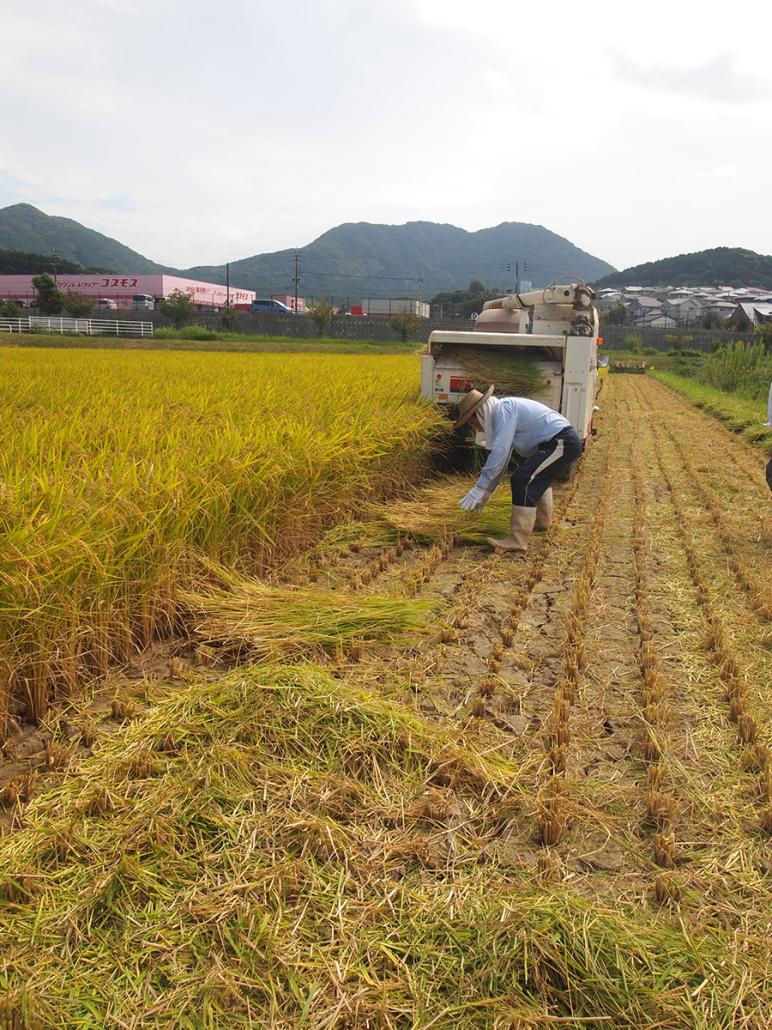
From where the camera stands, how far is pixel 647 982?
160 cm

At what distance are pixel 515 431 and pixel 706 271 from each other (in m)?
149

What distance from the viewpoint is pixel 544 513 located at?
5.63m

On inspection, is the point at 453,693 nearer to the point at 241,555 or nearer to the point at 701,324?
the point at 241,555

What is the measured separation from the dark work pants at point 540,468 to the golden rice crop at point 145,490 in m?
1.07

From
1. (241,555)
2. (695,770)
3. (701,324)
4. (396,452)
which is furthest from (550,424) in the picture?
(701,324)

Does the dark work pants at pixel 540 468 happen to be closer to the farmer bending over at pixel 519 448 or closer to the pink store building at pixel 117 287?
the farmer bending over at pixel 519 448

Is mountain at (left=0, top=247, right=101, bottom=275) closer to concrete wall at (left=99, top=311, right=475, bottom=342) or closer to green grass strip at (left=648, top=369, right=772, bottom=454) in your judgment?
concrete wall at (left=99, top=311, right=475, bottom=342)

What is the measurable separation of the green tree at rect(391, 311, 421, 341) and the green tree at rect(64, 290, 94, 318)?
1687cm

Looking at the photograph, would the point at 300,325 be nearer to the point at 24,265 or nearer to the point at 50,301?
the point at 50,301

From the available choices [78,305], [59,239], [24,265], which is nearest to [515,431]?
[78,305]

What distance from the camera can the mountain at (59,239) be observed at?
17075 cm

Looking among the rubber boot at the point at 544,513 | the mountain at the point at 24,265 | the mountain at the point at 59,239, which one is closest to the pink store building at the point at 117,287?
the mountain at the point at 24,265

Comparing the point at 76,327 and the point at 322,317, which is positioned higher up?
the point at 322,317

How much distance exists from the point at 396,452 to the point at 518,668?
10.3 ft
